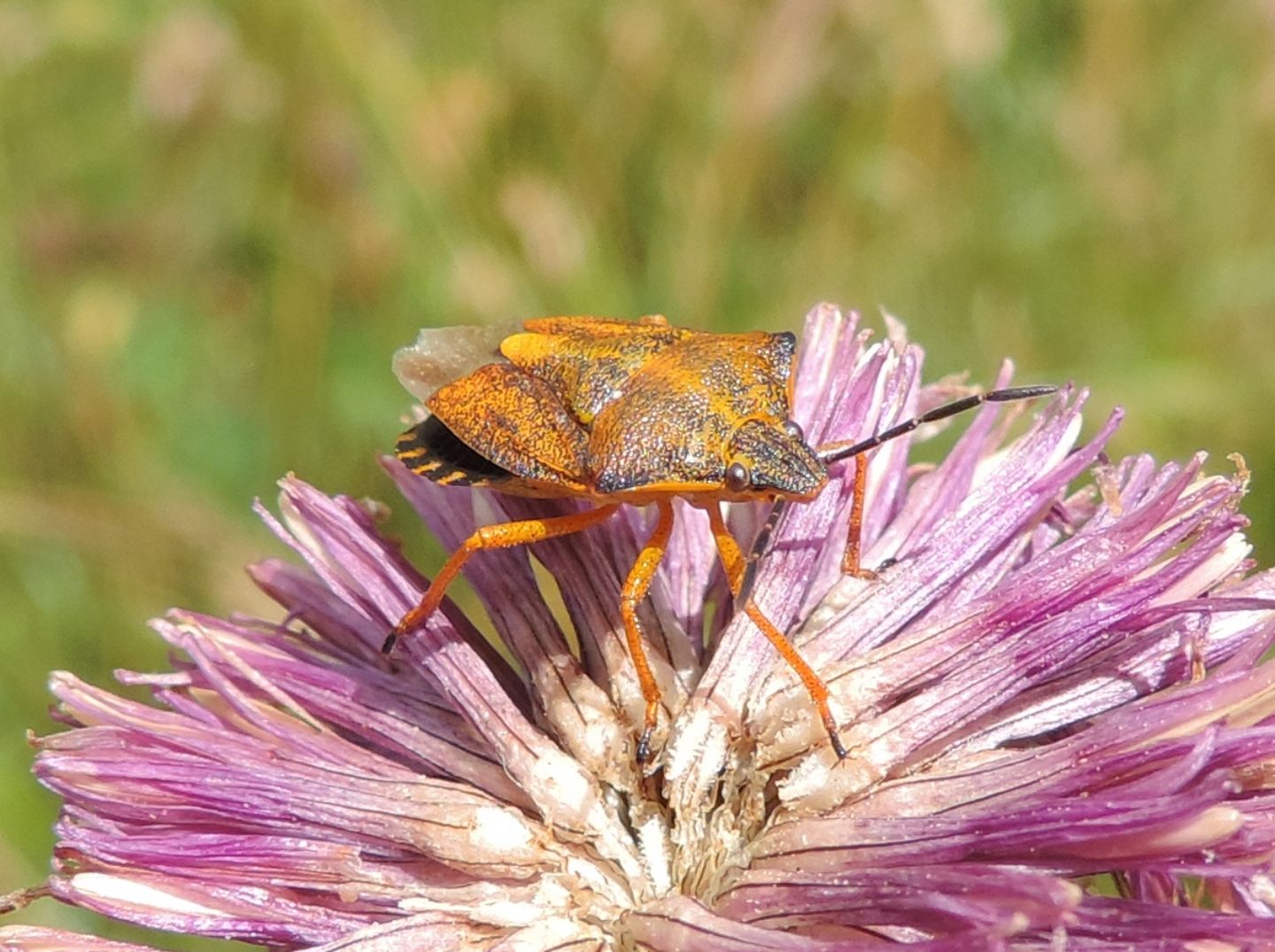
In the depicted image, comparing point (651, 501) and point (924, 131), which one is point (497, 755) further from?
point (924, 131)

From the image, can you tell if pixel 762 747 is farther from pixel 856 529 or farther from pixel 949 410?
pixel 949 410

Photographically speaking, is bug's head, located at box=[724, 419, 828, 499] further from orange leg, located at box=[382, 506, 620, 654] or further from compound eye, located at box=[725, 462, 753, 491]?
orange leg, located at box=[382, 506, 620, 654]

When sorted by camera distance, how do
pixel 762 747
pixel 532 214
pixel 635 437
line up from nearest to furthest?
pixel 762 747 → pixel 635 437 → pixel 532 214

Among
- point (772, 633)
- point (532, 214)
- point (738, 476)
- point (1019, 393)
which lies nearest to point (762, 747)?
point (772, 633)

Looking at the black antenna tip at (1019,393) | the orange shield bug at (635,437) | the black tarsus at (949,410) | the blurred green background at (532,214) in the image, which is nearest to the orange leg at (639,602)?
the orange shield bug at (635,437)

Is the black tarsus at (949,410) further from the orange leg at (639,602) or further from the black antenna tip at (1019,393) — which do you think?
the orange leg at (639,602)

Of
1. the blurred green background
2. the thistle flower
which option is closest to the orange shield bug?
the thistle flower

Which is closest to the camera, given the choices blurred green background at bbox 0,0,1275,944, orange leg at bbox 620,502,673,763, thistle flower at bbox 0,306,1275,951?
thistle flower at bbox 0,306,1275,951
